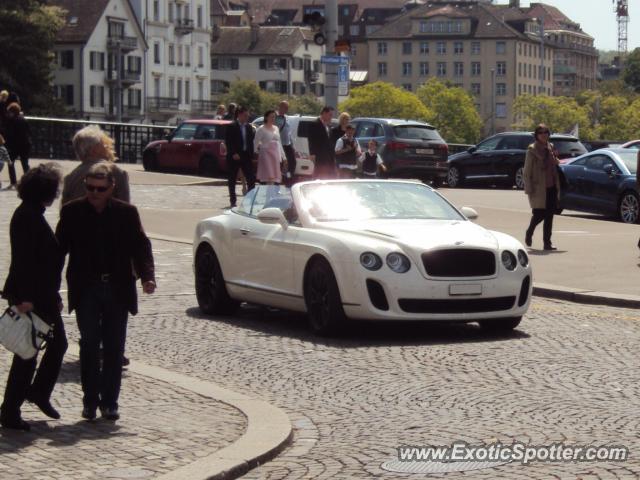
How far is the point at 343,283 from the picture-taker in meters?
13.1

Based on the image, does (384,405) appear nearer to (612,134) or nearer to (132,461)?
(132,461)

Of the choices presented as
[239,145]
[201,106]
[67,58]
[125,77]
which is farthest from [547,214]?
[201,106]

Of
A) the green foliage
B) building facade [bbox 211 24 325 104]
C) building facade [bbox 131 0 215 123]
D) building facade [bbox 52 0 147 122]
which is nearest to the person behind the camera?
building facade [bbox 52 0 147 122]

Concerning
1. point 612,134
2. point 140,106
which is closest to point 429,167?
point 140,106

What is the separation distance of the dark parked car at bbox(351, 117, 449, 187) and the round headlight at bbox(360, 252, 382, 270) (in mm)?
25687

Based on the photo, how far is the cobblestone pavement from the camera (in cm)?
847

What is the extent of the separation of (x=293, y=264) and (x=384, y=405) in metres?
4.08

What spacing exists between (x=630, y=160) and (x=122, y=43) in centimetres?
11142

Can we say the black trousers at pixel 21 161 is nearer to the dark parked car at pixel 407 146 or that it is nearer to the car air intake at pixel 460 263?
the dark parked car at pixel 407 146

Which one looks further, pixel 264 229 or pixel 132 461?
pixel 264 229

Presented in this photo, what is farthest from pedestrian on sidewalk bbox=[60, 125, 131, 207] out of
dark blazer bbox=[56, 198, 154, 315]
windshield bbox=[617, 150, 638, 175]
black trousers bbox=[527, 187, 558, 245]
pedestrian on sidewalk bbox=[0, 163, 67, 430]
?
windshield bbox=[617, 150, 638, 175]

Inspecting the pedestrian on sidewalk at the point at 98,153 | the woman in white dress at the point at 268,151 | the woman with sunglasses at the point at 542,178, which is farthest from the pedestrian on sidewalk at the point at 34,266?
the woman in white dress at the point at 268,151

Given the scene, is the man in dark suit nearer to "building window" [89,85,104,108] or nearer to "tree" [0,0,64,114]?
"tree" [0,0,64,114]

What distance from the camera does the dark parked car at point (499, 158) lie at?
41.8m
